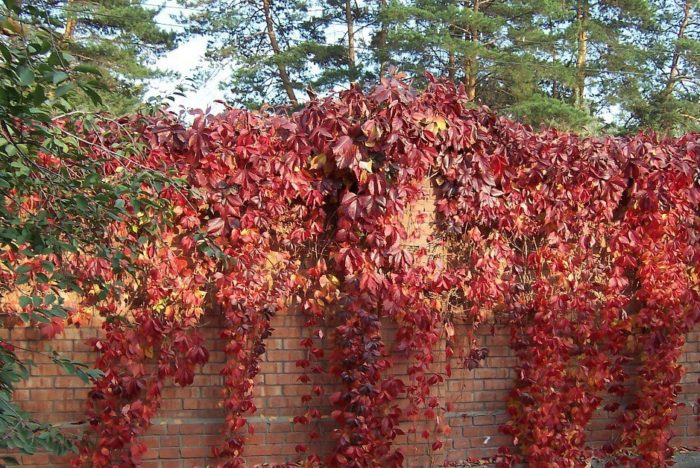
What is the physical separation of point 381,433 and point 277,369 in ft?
2.61

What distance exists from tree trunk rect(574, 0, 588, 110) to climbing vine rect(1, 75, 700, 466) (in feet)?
39.9

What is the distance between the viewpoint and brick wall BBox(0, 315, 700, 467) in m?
4.02

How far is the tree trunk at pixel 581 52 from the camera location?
16.2 metres

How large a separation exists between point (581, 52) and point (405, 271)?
15112 mm

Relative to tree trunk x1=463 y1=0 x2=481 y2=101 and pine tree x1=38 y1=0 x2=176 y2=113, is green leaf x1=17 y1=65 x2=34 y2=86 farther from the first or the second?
tree trunk x1=463 y1=0 x2=481 y2=101

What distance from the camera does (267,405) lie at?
4246 millimetres

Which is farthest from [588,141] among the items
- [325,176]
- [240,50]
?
[240,50]

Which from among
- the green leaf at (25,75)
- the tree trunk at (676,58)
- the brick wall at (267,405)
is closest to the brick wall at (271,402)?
the brick wall at (267,405)

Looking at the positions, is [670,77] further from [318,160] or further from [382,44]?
[318,160]

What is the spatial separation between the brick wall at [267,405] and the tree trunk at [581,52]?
12.7 meters

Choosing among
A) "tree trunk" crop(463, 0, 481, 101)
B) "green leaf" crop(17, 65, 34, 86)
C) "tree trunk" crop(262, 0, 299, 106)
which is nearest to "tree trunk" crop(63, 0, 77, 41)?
"tree trunk" crop(262, 0, 299, 106)

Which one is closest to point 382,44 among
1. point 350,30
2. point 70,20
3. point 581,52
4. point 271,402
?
point 350,30

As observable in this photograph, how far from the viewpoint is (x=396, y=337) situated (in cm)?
429

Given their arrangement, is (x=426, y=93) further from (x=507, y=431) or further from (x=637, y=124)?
(x=637, y=124)
